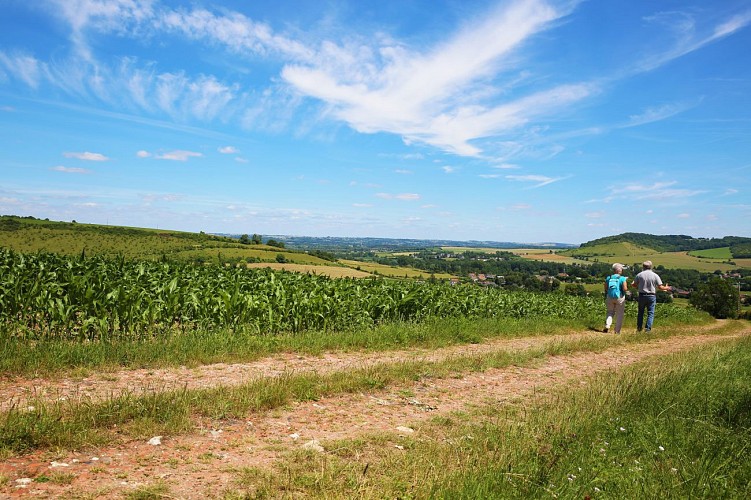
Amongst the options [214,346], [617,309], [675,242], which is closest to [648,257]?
[675,242]

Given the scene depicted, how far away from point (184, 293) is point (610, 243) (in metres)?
165

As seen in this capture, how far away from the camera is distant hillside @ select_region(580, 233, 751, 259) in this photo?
137750mm

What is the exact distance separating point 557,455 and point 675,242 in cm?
18633

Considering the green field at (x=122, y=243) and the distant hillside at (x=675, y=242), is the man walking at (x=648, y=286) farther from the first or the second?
the distant hillside at (x=675, y=242)

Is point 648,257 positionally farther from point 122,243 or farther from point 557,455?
point 557,455

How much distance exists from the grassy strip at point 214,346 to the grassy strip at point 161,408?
2.48m

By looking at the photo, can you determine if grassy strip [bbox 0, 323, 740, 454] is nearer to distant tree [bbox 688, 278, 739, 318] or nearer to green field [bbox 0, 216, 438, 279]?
green field [bbox 0, 216, 438, 279]

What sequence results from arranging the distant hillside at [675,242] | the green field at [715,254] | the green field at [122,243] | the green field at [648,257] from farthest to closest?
the distant hillside at [675,242]
the green field at [715,254]
the green field at [648,257]
the green field at [122,243]

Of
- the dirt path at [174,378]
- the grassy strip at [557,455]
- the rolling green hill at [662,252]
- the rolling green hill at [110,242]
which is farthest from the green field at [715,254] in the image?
the grassy strip at [557,455]

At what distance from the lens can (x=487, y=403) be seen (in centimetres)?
696

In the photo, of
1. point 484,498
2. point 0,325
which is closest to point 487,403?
point 484,498

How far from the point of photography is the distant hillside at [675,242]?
137750mm

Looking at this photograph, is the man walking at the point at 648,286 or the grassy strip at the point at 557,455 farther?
the man walking at the point at 648,286

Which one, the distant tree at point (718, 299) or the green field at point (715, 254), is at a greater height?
the green field at point (715, 254)
